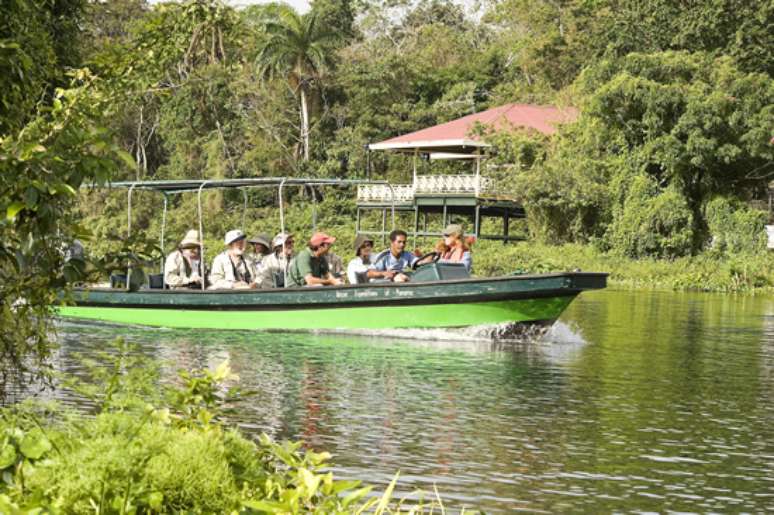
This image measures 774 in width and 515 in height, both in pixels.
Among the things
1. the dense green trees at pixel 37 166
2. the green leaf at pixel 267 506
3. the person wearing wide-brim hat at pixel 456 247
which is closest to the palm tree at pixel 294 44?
the person wearing wide-brim hat at pixel 456 247

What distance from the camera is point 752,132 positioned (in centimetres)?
3494

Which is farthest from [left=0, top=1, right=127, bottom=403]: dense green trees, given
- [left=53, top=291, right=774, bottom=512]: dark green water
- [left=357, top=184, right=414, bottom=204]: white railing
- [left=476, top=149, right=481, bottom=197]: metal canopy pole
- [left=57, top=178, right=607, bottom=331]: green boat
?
[left=357, top=184, right=414, bottom=204]: white railing

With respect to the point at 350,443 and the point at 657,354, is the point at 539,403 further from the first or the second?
the point at 657,354

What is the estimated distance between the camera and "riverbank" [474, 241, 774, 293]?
32.8 metres

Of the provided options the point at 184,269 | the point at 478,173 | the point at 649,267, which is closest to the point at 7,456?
the point at 184,269

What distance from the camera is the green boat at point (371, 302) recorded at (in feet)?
50.2

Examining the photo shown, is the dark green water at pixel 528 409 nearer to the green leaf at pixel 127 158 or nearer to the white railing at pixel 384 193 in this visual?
the green leaf at pixel 127 158

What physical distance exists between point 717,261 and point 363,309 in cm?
2147

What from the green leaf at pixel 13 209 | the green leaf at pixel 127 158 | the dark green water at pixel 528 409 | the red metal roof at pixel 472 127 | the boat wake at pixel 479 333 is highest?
the red metal roof at pixel 472 127

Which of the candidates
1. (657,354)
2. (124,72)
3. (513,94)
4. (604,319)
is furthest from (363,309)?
(513,94)

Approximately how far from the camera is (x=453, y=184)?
39469 mm

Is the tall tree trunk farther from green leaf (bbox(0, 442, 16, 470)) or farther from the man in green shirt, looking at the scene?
green leaf (bbox(0, 442, 16, 470))

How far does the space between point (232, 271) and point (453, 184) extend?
23.0m

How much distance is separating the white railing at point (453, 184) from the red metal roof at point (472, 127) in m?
1.11
